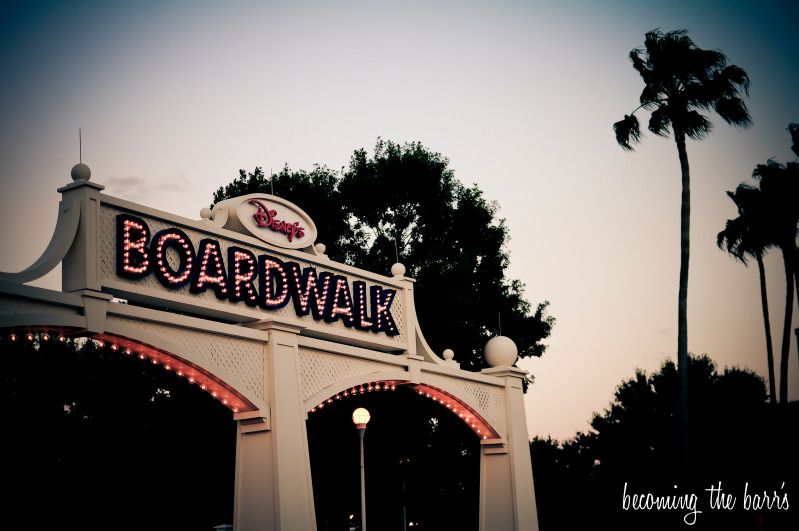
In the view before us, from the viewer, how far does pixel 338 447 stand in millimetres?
26000

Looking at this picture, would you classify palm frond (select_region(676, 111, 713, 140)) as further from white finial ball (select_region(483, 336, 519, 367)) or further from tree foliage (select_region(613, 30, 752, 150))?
white finial ball (select_region(483, 336, 519, 367))

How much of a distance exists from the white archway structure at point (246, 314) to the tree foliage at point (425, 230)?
33.6 ft

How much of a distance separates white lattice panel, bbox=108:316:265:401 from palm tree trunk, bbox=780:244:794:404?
19189 millimetres

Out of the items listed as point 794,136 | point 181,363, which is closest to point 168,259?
point 181,363

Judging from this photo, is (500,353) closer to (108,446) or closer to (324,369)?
(324,369)

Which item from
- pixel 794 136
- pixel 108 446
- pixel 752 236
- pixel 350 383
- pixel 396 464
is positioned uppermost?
pixel 794 136

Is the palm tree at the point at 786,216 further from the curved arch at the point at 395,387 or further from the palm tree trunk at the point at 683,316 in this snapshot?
the curved arch at the point at 395,387

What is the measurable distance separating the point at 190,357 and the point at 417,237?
1922 cm

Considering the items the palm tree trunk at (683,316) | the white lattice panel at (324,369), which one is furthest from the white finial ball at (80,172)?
the palm tree trunk at (683,316)

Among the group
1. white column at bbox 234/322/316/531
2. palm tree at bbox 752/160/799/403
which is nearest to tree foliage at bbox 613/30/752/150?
palm tree at bbox 752/160/799/403

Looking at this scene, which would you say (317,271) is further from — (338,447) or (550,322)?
Answer: (550,322)

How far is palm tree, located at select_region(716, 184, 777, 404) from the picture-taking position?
30.3 meters

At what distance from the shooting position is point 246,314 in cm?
1614

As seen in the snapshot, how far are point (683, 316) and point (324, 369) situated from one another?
35.3ft
